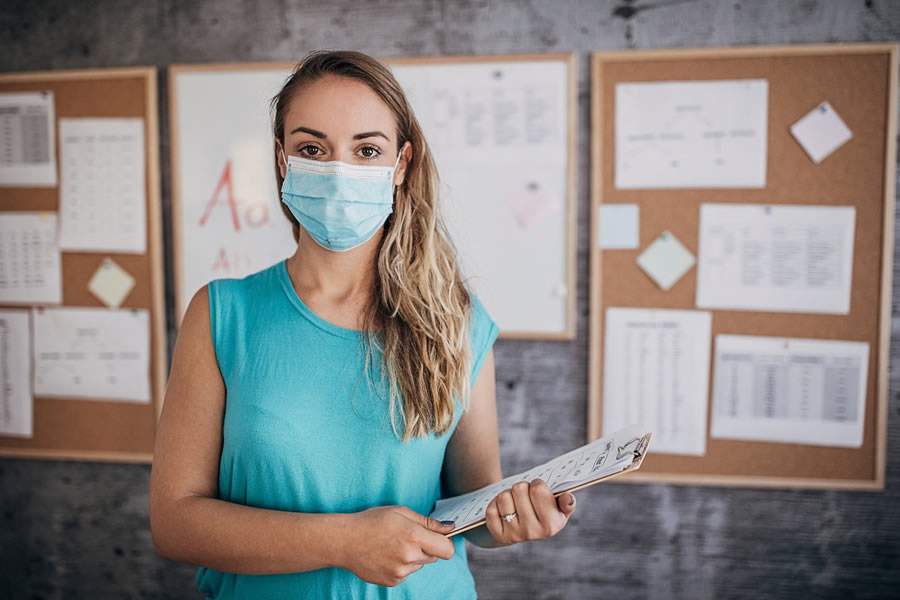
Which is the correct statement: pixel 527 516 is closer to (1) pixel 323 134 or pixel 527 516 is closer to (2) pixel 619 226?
(1) pixel 323 134

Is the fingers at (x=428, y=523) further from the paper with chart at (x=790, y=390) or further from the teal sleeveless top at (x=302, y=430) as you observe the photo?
the paper with chart at (x=790, y=390)

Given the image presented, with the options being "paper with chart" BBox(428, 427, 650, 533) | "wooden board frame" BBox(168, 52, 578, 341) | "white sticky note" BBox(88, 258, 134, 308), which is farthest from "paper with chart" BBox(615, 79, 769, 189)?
"white sticky note" BBox(88, 258, 134, 308)

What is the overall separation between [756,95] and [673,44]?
0.26 metres

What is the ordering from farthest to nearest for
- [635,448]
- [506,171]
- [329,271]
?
[506,171] → [329,271] → [635,448]

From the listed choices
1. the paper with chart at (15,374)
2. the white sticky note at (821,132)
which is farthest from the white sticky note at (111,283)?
the white sticky note at (821,132)

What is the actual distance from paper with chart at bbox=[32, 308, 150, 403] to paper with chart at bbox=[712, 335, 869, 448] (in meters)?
1.71

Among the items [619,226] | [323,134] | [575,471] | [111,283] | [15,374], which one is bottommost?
[15,374]

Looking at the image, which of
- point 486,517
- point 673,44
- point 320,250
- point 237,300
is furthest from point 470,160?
point 486,517

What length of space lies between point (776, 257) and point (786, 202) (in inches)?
5.9

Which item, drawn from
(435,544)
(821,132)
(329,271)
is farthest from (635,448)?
(821,132)

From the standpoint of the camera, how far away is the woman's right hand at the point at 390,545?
0.88 meters

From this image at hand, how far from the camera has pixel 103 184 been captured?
77.9 inches

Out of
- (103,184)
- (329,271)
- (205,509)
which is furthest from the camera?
(103,184)

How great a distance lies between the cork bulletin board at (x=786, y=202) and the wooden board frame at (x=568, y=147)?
0.19ft
